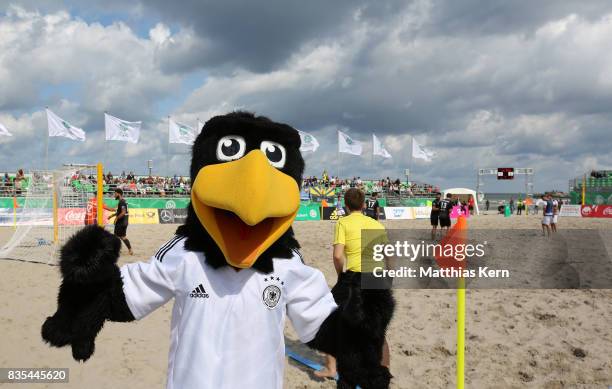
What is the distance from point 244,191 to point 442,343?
476cm

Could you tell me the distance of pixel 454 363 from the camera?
17.2ft

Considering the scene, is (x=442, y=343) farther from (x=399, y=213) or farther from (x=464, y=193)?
(x=464, y=193)

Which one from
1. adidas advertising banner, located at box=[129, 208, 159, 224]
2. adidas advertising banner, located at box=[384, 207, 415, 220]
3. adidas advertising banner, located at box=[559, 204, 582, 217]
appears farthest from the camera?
adidas advertising banner, located at box=[559, 204, 582, 217]

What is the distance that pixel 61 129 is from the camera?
23.8 metres

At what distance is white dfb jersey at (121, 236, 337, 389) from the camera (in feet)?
6.37

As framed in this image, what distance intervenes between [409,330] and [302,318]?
4426mm

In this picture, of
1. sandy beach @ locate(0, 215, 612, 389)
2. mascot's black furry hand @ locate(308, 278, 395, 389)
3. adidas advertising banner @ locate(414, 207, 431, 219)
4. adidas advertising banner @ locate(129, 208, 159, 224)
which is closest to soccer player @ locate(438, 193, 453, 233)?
sandy beach @ locate(0, 215, 612, 389)

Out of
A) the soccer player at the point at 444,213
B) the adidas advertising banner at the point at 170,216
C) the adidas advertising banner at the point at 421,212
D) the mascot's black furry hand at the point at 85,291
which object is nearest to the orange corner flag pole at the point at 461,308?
the mascot's black furry hand at the point at 85,291

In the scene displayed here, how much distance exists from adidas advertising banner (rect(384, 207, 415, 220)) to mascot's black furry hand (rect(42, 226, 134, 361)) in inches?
1137

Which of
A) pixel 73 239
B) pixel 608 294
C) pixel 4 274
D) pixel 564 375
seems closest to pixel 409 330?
pixel 564 375

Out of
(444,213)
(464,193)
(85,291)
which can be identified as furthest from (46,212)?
(464,193)

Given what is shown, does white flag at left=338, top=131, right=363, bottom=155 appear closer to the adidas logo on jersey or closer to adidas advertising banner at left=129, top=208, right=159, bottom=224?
adidas advertising banner at left=129, top=208, right=159, bottom=224

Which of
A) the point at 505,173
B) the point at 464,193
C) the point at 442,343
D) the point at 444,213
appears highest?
the point at 505,173

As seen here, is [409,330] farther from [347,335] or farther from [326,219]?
[326,219]
